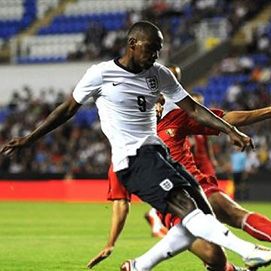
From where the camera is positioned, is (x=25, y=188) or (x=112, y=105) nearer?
(x=112, y=105)

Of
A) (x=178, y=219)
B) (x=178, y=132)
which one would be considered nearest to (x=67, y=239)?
(x=178, y=132)

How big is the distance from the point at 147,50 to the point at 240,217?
2.53 meters

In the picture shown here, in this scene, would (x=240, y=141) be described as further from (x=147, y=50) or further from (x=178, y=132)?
(x=178, y=132)

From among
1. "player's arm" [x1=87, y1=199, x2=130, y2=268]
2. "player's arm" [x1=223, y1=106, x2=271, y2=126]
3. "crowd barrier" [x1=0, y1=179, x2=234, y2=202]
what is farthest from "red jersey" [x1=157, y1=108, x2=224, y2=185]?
"crowd barrier" [x1=0, y1=179, x2=234, y2=202]

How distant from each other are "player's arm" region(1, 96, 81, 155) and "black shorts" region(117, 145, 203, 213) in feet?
2.06

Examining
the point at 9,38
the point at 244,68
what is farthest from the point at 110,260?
the point at 9,38

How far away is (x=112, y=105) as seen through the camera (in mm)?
8281

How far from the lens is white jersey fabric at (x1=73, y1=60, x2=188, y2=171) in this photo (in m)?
8.23

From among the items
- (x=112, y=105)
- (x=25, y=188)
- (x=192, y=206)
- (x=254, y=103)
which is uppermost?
(x=112, y=105)

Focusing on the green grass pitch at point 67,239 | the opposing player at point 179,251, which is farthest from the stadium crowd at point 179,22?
the opposing player at point 179,251

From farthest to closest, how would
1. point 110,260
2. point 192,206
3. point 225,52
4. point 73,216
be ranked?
point 225,52, point 73,216, point 110,260, point 192,206

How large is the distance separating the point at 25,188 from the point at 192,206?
75.8 feet

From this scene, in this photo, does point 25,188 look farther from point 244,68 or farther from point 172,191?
point 172,191

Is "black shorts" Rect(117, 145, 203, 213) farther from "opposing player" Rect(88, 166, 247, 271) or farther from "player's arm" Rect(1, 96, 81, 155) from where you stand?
"player's arm" Rect(1, 96, 81, 155)
